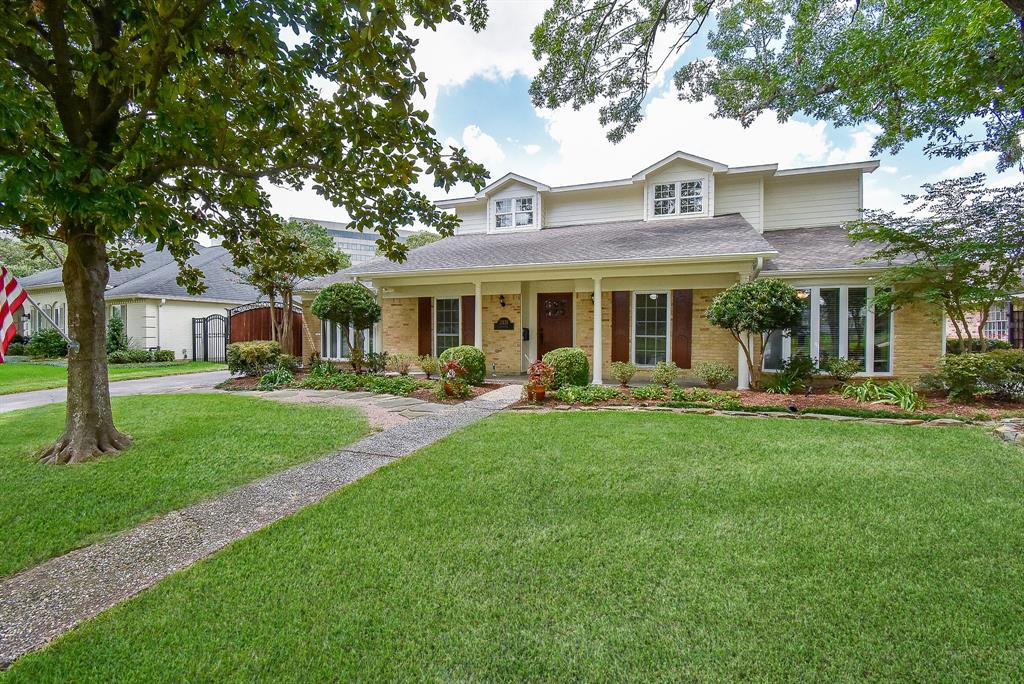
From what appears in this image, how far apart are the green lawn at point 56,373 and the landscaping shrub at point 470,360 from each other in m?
10.6

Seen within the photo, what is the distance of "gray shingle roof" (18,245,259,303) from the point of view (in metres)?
19.5

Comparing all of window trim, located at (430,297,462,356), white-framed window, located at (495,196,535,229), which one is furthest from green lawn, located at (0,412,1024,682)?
white-framed window, located at (495,196,535,229)

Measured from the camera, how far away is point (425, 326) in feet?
45.8

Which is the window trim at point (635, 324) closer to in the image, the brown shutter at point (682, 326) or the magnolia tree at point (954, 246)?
the brown shutter at point (682, 326)

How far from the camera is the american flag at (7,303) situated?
16.5ft

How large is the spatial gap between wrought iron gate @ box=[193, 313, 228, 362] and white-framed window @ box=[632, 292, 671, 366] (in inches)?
685

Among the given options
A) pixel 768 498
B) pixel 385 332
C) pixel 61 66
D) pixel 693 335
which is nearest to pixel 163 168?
pixel 61 66

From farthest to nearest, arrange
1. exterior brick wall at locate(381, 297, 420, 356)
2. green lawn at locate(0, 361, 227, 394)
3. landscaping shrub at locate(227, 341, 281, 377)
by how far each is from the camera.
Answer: exterior brick wall at locate(381, 297, 420, 356)
landscaping shrub at locate(227, 341, 281, 377)
green lawn at locate(0, 361, 227, 394)

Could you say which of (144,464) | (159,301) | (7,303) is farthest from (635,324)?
(159,301)

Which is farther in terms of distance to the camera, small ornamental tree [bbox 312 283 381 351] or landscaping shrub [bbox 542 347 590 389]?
small ornamental tree [bbox 312 283 381 351]

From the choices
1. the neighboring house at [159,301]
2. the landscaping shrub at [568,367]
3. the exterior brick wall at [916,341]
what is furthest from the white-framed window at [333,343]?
the exterior brick wall at [916,341]

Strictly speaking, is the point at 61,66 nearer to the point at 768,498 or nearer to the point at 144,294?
the point at 768,498

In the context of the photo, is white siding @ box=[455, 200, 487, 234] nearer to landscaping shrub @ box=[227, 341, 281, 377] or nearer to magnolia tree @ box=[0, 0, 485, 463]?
landscaping shrub @ box=[227, 341, 281, 377]

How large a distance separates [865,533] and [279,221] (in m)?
6.92
